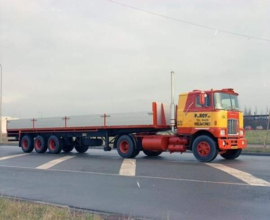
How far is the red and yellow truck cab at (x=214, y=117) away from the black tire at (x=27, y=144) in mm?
10381

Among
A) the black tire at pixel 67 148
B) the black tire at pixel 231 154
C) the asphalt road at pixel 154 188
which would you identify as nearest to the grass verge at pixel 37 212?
the asphalt road at pixel 154 188

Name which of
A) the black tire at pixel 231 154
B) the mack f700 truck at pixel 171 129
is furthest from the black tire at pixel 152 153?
the black tire at pixel 231 154

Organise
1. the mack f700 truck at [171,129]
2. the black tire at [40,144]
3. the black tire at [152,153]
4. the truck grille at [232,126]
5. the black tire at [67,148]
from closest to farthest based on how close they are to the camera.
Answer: the mack f700 truck at [171,129], the truck grille at [232,126], the black tire at [152,153], the black tire at [40,144], the black tire at [67,148]

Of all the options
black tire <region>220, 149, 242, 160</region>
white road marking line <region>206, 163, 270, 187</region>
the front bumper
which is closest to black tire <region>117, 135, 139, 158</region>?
black tire <region>220, 149, 242, 160</region>

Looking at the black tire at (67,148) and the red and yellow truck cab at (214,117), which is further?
the black tire at (67,148)

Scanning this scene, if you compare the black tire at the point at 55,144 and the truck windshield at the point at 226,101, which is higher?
the truck windshield at the point at 226,101

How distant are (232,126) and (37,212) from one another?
10211mm

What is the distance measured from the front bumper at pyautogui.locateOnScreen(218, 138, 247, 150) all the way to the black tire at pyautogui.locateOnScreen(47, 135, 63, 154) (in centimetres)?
963

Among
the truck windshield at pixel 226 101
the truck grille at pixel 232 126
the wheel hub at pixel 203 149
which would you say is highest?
the truck windshield at pixel 226 101

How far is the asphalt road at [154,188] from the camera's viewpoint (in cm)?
728

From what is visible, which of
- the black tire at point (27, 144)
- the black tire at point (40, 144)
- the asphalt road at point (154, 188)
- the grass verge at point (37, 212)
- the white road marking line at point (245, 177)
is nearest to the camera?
the grass verge at point (37, 212)

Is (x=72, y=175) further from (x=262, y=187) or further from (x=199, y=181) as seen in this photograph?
(x=262, y=187)

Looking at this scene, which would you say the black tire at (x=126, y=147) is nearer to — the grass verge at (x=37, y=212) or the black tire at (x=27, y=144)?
the black tire at (x=27, y=144)

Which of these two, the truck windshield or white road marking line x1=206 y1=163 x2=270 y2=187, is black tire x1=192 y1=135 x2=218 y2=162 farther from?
white road marking line x1=206 y1=163 x2=270 y2=187
